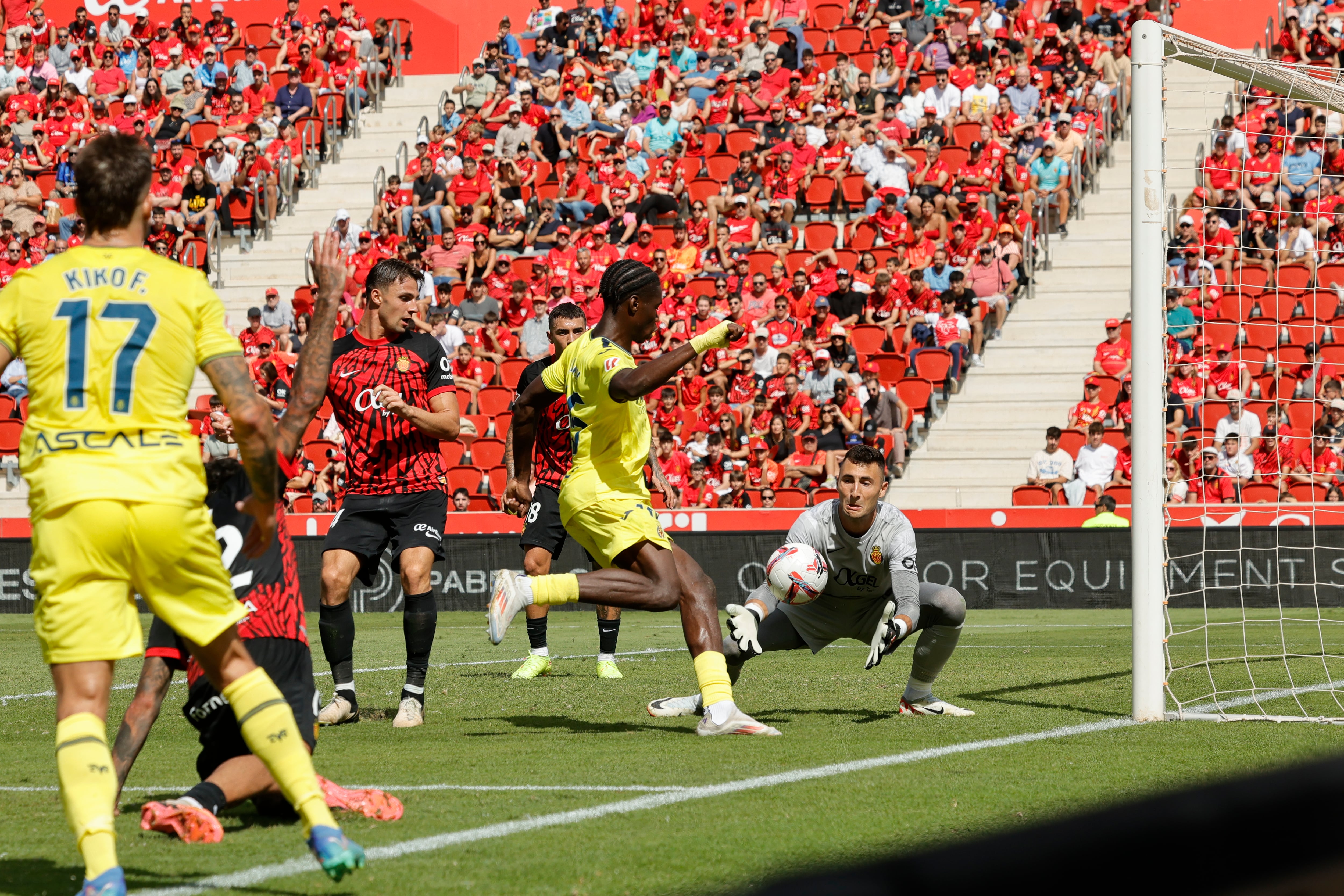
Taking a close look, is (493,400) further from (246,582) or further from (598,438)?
(246,582)

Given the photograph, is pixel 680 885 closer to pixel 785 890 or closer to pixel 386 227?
pixel 785 890

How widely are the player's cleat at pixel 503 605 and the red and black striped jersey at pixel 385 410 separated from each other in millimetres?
1575

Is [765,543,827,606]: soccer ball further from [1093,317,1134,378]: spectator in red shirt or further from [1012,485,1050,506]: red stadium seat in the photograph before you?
[1093,317,1134,378]: spectator in red shirt

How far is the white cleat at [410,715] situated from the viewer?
7.51m

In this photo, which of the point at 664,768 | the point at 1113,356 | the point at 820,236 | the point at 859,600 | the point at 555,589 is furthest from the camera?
the point at 820,236

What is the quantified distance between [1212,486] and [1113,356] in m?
2.96

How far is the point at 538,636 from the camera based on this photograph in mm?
10297

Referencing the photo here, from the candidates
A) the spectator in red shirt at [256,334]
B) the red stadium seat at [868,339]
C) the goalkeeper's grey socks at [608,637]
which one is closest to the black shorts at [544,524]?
the goalkeeper's grey socks at [608,637]

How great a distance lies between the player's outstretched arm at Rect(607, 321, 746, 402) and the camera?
626 centimetres

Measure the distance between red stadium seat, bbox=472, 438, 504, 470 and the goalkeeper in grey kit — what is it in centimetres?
1196

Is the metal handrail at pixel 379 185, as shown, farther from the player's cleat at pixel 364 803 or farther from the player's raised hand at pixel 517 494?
the player's cleat at pixel 364 803

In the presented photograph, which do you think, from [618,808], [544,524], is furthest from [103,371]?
[544,524]

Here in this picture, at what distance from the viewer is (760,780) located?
18.2ft

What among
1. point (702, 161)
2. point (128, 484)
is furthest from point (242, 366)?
point (702, 161)
